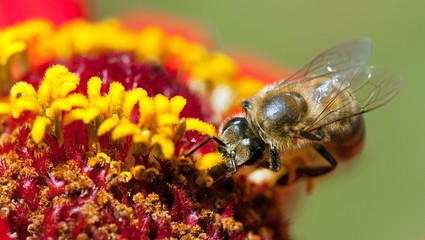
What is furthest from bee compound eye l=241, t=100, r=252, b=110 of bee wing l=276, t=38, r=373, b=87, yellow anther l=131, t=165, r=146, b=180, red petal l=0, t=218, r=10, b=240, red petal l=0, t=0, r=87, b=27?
red petal l=0, t=0, r=87, b=27

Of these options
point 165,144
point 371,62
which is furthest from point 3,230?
point 371,62

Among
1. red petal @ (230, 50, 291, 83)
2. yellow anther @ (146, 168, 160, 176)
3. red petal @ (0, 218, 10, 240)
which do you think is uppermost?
red petal @ (230, 50, 291, 83)

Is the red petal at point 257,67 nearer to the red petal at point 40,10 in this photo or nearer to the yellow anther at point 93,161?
the red petal at point 40,10

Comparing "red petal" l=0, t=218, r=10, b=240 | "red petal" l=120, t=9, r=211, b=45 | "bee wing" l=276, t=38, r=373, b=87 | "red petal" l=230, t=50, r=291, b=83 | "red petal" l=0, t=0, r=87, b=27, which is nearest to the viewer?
"red petal" l=0, t=218, r=10, b=240

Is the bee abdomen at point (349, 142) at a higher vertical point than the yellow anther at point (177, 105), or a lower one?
lower

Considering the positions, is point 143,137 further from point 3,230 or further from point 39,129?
point 3,230

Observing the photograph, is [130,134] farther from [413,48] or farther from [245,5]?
[245,5]

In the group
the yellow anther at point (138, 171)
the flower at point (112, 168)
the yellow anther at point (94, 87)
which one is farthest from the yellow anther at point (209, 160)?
the yellow anther at point (94, 87)

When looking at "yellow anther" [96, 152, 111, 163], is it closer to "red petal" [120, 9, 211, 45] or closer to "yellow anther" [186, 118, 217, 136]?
"yellow anther" [186, 118, 217, 136]
